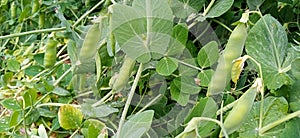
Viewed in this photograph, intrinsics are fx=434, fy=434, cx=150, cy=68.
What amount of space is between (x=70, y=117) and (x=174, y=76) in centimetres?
17

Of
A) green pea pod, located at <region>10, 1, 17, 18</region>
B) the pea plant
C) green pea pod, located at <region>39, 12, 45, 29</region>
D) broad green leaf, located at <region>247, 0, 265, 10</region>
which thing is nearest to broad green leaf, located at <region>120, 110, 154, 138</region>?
the pea plant

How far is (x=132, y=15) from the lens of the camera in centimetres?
50

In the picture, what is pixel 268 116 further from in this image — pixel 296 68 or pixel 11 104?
pixel 11 104

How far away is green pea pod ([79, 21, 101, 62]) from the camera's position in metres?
0.54

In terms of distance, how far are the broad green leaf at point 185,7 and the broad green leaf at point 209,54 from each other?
0.07m

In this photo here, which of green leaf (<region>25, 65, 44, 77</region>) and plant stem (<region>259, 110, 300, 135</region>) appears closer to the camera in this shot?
plant stem (<region>259, 110, 300, 135</region>)

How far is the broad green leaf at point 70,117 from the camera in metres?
0.64

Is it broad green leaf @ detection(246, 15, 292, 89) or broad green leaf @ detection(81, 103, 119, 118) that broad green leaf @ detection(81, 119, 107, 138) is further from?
broad green leaf @ detection(246, 15, 292, 89)

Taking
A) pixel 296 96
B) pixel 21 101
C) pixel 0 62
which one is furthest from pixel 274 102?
pixel 0 62

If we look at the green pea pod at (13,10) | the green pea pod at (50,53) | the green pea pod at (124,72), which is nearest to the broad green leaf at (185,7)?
the green pea pod at (124,72)

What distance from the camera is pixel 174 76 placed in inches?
23.2

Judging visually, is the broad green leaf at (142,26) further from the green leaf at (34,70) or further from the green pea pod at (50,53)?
the green leaf at (34,70)

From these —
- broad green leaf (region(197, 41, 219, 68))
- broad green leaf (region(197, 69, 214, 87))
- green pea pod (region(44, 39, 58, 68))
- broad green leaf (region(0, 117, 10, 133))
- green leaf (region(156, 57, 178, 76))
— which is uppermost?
broad green leaf (region(197, 41, 219, 68))

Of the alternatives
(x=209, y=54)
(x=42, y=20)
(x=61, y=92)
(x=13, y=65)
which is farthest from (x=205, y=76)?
Answer: (x=42, y=20)
